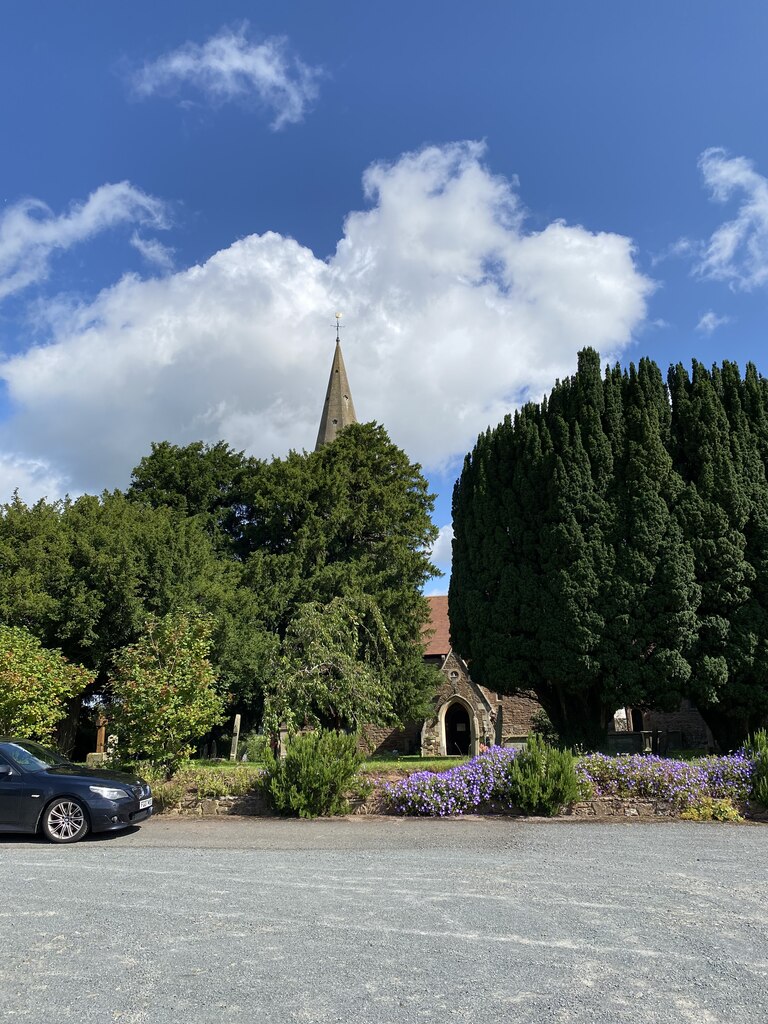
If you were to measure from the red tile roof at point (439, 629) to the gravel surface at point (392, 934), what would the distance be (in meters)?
26.9

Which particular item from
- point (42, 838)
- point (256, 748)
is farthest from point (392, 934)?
point (256, 748)

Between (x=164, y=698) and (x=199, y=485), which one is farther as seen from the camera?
(x=199, y=485)

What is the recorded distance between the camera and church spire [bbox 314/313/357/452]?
139 ft

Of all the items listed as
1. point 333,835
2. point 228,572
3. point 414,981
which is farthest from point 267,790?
point 228,572

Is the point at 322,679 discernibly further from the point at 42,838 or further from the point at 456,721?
the point at 456,721

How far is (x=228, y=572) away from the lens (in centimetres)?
2641

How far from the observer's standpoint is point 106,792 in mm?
9641

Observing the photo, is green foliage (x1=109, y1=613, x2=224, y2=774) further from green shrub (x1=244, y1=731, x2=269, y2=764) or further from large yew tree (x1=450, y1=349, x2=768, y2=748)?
green shrub (x1=244, y1=731, x2=269, y2=764)

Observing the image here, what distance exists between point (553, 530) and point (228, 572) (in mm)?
14376

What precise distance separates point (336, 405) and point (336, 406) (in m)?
0.08

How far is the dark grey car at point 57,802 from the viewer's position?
942 cm

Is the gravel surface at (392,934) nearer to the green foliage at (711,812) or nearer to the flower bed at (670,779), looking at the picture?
the green foliage at (711,812)

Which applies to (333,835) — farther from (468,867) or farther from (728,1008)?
(728,1008)

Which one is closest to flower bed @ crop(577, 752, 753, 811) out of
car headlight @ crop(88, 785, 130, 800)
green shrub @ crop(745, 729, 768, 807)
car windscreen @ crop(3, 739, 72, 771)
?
green shrub @ crop(745, 729, 768, 807)
